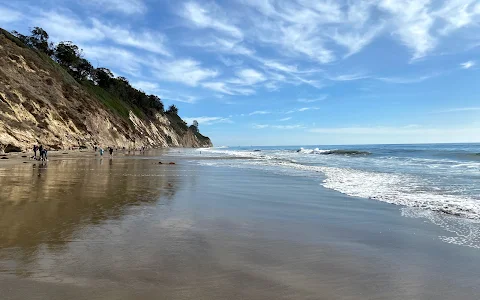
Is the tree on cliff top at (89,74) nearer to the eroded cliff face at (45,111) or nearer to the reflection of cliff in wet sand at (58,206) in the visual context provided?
the eroded cliff face at (45,111)

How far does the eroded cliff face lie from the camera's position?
3703 centimetres

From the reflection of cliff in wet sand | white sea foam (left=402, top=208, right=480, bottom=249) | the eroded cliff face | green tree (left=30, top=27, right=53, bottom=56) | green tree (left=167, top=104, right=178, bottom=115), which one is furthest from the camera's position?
green tree (left=167, top=104, right=178, bottom=115)

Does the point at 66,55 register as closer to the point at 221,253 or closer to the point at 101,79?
the point at 101,79

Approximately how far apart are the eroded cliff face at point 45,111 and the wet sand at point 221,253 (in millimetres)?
32910

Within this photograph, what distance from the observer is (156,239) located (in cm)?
569

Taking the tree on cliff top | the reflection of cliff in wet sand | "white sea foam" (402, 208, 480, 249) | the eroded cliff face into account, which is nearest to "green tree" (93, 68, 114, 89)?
the tree on cliff top

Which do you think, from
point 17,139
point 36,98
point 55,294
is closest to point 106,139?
point 36,98

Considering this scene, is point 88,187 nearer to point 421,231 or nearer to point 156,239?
point 156,239

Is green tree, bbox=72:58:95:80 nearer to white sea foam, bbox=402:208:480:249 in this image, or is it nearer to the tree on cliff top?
the tree on cliff top

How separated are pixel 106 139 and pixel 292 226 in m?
59.1

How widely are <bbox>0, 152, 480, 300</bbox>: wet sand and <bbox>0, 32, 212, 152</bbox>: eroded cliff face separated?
32910 millimetres

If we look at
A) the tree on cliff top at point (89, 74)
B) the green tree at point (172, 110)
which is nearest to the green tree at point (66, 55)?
the tree on cliff top at point (89, 74)

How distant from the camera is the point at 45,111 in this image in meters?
44.0

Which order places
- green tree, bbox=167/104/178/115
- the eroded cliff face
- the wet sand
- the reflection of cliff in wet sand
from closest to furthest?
the wet sand, the reflection of cliff in wet sand, the eroded cliff face, green tree, bbox=167/104/178/115
